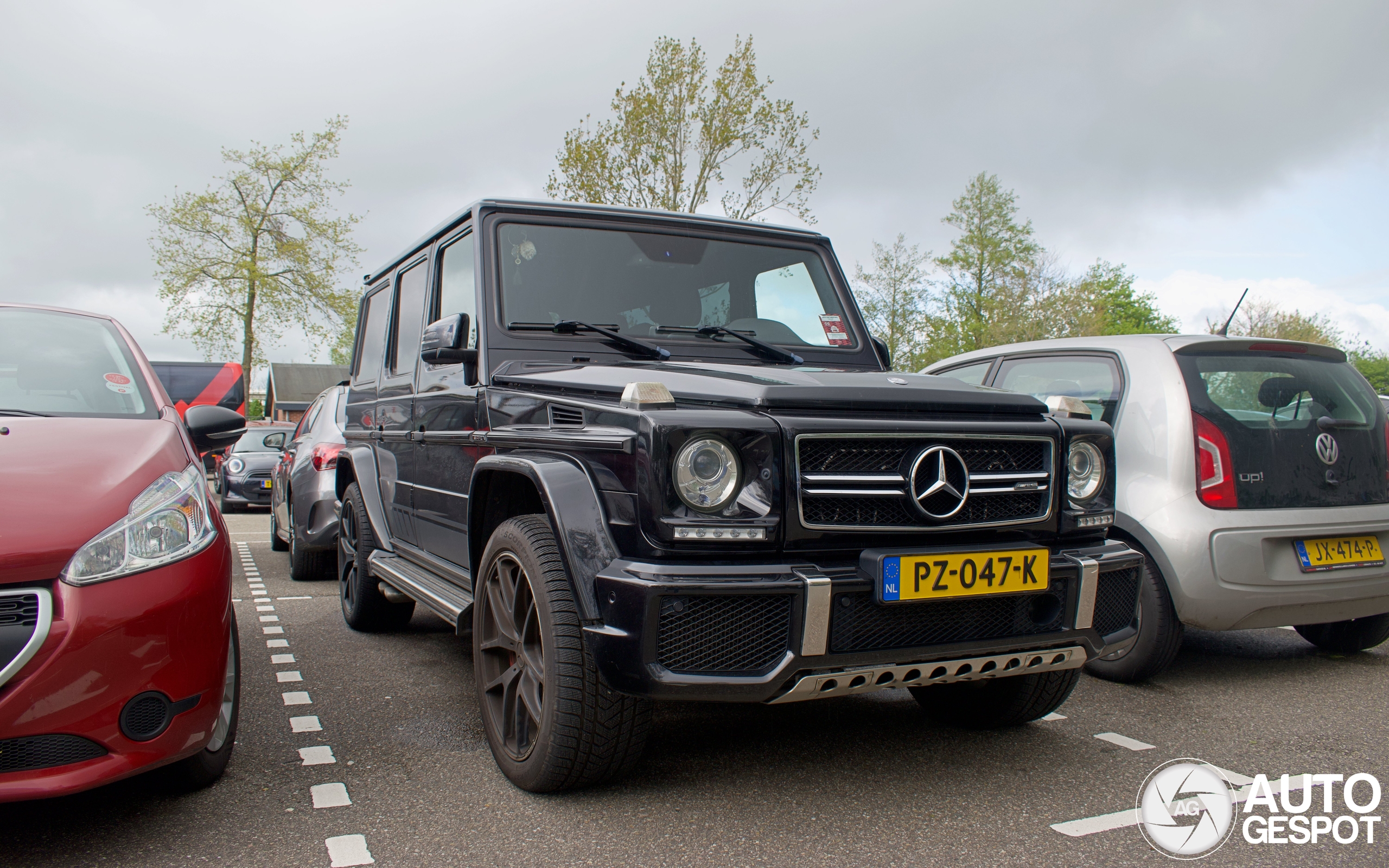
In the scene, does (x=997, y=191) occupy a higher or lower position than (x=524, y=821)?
higher

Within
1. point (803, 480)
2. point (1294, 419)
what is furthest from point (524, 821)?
point (1294, 419)

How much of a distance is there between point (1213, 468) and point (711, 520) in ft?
8.76

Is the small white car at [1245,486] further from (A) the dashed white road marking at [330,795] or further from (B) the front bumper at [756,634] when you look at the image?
(A) the dashed white road marking at [330,795]

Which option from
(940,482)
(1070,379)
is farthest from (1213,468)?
(940,482)

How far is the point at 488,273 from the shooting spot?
3688 mm

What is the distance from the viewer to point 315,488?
21.9 ft

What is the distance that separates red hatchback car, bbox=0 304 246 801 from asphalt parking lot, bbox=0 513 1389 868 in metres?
0.28

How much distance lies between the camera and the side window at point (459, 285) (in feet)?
12.1

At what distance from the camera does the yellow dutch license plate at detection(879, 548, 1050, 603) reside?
2.48 m

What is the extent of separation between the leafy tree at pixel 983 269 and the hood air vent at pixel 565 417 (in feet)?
118

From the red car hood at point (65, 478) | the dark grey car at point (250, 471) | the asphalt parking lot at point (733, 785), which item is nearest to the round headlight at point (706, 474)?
the asphalt parking lot at point (733, 785)

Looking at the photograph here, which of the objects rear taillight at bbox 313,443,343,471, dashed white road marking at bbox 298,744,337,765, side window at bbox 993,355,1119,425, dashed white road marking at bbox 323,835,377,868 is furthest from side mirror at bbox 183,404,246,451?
side window at bbox 993,355,1119,425

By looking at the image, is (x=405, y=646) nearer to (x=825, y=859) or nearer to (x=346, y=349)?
(x=825, y=859)

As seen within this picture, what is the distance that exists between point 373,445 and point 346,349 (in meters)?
64.6
